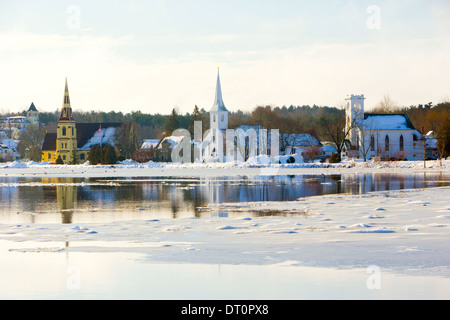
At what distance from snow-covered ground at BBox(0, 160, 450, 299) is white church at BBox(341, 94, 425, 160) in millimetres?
77532

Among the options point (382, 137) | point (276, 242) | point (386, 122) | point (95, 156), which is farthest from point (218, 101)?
point (276, 242)

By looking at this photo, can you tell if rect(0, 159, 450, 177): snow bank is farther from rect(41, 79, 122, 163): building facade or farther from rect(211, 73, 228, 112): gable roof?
rect(211, 73, 228, 112): gable roof

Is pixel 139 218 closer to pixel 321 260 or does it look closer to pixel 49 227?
pixel 49 227

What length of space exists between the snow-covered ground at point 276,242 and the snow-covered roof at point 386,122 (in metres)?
79.8

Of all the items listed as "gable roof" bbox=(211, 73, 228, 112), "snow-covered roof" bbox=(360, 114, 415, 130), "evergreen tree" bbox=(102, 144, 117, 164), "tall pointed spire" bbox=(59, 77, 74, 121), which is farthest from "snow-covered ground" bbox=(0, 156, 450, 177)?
"tall pointed spire" bbox=(59, 77, 74, 121)

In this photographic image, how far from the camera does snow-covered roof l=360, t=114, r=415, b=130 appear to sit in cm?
9644

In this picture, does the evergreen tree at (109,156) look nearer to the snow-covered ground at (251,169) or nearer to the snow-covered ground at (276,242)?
Answer: the snow-covered ground at (251,169)

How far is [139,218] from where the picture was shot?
687 inches

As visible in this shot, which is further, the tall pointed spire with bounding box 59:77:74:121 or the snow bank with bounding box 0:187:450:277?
the tall pointed spire with bounding box 59:77:74:121

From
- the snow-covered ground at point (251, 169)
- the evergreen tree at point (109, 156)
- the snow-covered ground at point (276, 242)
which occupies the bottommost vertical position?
the snow-covered ground at point (276, 242)

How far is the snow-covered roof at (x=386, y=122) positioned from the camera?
96438 millimetres

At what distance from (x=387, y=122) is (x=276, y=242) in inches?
3531

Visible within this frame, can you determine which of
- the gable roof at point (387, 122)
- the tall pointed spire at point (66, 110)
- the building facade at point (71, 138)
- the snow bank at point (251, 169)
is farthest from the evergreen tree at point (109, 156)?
the gable roof at point (387, 122)
